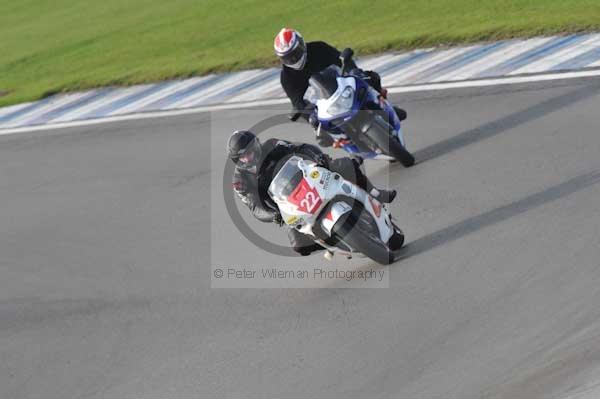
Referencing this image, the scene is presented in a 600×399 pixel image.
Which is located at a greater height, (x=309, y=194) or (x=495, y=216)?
(x=309, y=194)

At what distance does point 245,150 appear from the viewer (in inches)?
376

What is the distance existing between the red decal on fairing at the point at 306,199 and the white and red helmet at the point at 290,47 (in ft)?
9.49

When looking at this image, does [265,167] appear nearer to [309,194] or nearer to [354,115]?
[309,194]

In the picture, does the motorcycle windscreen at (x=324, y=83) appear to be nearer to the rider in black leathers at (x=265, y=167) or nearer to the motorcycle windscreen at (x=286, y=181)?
the rider in black leathers at (x=265, y=167)

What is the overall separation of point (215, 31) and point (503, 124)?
10.1 m

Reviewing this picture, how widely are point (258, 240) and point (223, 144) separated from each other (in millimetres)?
3252

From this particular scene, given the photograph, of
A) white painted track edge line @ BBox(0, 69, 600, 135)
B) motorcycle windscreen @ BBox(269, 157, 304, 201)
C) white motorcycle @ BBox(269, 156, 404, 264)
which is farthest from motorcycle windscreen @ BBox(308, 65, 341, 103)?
white painted track edge line @ BBox(0, 69, 600, 135)

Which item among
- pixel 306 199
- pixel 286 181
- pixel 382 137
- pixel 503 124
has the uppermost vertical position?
pixel 286 181

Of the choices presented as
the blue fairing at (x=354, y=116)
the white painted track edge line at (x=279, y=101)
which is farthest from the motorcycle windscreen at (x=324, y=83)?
the white painted track edge line at (x=279, y=101)

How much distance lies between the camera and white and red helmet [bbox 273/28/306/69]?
11586mm

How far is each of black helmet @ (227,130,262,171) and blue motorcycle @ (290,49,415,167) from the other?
6.25ft

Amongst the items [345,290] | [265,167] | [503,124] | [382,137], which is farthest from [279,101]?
[345,290]

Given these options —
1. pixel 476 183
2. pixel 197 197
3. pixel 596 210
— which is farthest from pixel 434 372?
pixel 197 197

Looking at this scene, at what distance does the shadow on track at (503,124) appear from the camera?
40.1 feet
